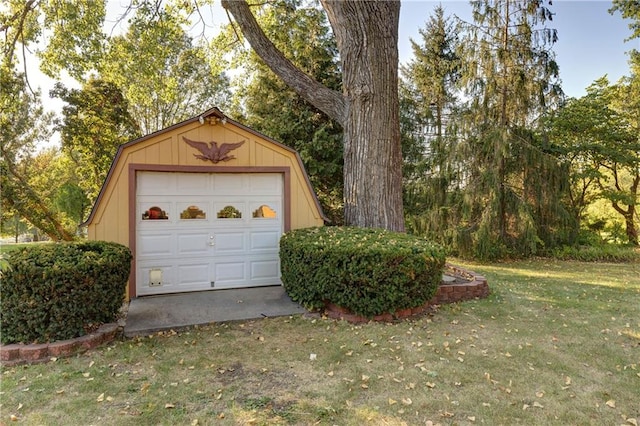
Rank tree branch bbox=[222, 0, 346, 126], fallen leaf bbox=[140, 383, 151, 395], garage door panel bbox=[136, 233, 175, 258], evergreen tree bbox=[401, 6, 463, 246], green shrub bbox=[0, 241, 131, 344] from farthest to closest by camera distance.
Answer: evergreen tree bbox=[401, 6, 463, 246] → tree branch bbox=[222, 0, 346, 126] → garage door panel bbox=[136, 233, 175, 258] → green shrub bbox=[0, 241, 131, 344] → fallen leaf bbox=[140, 383, 151, 395]

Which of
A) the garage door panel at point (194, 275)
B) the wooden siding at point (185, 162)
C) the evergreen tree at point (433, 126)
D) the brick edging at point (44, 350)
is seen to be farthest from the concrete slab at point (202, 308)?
the evergreen tree at point (433, 126)

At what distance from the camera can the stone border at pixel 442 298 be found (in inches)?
181

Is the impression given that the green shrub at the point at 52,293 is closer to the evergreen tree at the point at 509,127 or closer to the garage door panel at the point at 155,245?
the garage door panel at the point at 155,245

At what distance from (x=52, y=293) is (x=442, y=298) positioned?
5057mm

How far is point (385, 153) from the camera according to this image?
20.6 feet

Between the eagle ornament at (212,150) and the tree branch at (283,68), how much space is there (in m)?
1.90

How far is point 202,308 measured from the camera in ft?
16.6

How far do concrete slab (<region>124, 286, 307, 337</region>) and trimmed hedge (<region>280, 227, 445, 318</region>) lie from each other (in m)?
0.54

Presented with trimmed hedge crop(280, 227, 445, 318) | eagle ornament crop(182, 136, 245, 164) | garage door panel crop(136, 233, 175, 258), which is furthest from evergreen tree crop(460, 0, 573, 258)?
garage door panel crop(136, 233, 175, 258)

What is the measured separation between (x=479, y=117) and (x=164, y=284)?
8932 mm

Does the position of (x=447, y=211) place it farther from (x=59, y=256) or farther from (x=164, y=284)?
(x=59, y=256)

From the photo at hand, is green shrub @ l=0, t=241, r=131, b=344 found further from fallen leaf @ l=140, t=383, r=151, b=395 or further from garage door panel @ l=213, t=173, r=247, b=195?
garage door panel @ l=213, t=173, r=247, b=195

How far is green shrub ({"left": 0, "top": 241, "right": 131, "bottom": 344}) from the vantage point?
356 cm

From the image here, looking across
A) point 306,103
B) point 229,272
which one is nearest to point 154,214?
point 229,272
